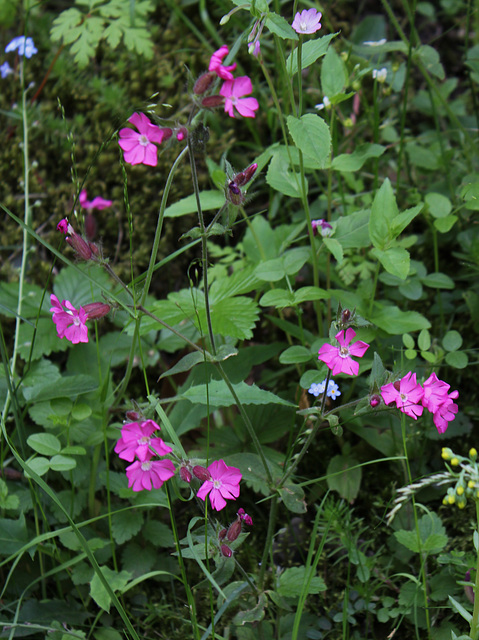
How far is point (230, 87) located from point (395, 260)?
69 cm

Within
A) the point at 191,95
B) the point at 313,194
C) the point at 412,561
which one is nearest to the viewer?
the point at 191,95

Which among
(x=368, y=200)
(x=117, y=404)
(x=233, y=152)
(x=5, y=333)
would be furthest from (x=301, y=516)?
(x=233, y=152)

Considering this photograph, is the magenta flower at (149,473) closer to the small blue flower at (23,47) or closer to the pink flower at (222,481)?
the pink flower at (222,481)

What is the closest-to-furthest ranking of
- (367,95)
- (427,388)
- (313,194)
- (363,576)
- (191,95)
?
1. (191,95)
2. (427,388)
3. (363,576)
4. (313,194)
5. (367,95)

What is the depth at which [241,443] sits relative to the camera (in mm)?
2006

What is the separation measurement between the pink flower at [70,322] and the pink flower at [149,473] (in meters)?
0.33

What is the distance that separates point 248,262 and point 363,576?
1124 millimetres

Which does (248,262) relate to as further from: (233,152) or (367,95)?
(367,95)

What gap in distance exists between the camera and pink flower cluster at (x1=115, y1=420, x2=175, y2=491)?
1239 mm

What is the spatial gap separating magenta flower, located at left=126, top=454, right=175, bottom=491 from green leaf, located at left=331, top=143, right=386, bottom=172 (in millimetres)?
1099

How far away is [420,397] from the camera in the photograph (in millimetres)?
1340

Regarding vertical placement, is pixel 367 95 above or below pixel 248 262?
above

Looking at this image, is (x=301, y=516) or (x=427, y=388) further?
(x=301, y=516)

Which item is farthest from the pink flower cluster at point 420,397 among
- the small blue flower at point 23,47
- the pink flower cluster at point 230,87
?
the small blue flower at point 23,47
